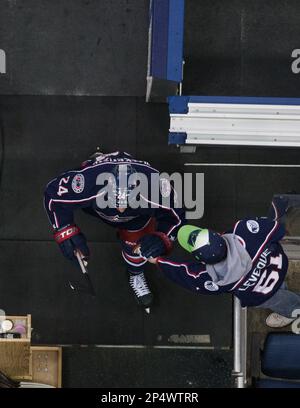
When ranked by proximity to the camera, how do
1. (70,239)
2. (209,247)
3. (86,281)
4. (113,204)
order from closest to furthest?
(209,247), (113,204), (70,239), (86,281)

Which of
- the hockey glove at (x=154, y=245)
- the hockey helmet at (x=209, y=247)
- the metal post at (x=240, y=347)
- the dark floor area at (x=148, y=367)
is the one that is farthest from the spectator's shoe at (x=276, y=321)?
the hockey helmet at (x=209, y=247)

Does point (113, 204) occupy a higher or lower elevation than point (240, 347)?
higher

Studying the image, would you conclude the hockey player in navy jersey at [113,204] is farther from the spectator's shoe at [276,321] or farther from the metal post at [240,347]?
the spectator's shoe at [276,321]

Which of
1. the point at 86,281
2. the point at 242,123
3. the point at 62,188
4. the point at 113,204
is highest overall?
the point at 242,123

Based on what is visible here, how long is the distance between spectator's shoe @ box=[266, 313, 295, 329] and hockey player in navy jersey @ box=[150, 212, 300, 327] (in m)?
0.22

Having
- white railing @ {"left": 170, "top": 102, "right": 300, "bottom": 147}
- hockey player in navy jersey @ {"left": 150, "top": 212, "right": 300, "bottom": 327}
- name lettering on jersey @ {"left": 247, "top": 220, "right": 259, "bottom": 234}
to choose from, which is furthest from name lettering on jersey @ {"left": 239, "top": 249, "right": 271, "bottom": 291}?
white railing @ {"left": 170, "top": 102, "right": 300, "bottom": 147}

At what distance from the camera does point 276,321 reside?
461 centimetres

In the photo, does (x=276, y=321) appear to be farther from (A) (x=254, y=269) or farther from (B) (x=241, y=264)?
(B) (x=241, y=264)

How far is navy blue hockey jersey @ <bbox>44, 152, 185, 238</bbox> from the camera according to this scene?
4375 millimetres

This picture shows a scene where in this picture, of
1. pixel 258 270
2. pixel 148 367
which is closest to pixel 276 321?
pixel 258 270

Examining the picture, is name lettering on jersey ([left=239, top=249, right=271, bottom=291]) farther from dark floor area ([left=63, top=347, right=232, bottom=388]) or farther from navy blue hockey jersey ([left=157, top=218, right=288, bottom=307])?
dark floor area ([left=63, top=347, right=232, bottom=388])

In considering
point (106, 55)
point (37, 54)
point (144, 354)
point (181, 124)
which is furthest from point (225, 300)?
point (37, 54)

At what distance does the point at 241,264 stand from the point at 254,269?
7.8 inches

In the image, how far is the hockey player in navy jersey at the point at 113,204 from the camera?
4.34 metres
